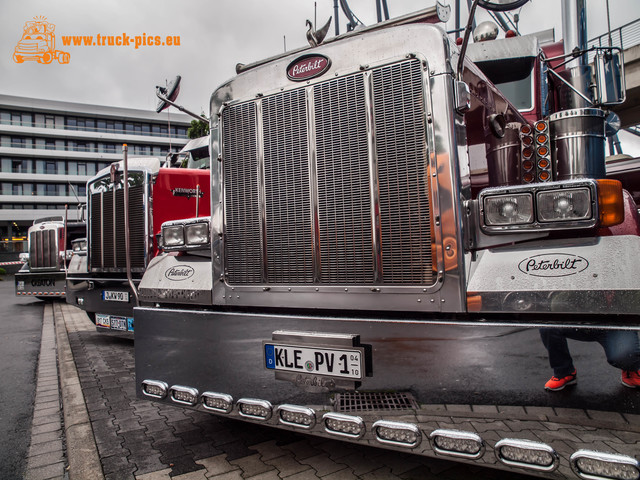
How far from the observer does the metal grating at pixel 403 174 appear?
236cm

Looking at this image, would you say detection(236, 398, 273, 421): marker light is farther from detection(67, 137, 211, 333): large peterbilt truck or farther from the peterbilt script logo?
the peterbilt script logo

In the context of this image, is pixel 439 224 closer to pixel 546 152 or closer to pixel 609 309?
pixel 609 309

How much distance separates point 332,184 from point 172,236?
1.30 metres

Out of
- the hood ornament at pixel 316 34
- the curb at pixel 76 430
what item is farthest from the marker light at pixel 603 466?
the curb at pixel 76 430

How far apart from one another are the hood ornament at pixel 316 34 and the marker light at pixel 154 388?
2.34 m

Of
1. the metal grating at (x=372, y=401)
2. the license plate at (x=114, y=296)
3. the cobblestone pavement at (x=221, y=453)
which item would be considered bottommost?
the cobblestone pavement at (x=221, y=453)

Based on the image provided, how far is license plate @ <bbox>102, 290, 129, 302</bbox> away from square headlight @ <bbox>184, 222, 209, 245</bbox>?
373cm

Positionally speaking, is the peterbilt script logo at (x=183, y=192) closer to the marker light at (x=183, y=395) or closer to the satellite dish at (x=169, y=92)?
the satellite dish at (x=169, y=92)

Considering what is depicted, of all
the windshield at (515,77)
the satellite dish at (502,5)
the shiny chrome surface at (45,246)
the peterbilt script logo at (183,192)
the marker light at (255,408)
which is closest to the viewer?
the satellite dish at (502,5)

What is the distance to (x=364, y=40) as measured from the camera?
8.53ft

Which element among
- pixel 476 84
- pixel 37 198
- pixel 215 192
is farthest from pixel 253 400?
pixel 37 198

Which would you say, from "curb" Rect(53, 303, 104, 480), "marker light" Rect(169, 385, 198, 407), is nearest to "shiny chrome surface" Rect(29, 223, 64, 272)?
"curb" Rect(53, 303, 104, 480)

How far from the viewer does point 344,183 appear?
8.47ft

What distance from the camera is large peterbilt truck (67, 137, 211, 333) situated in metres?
6.66
